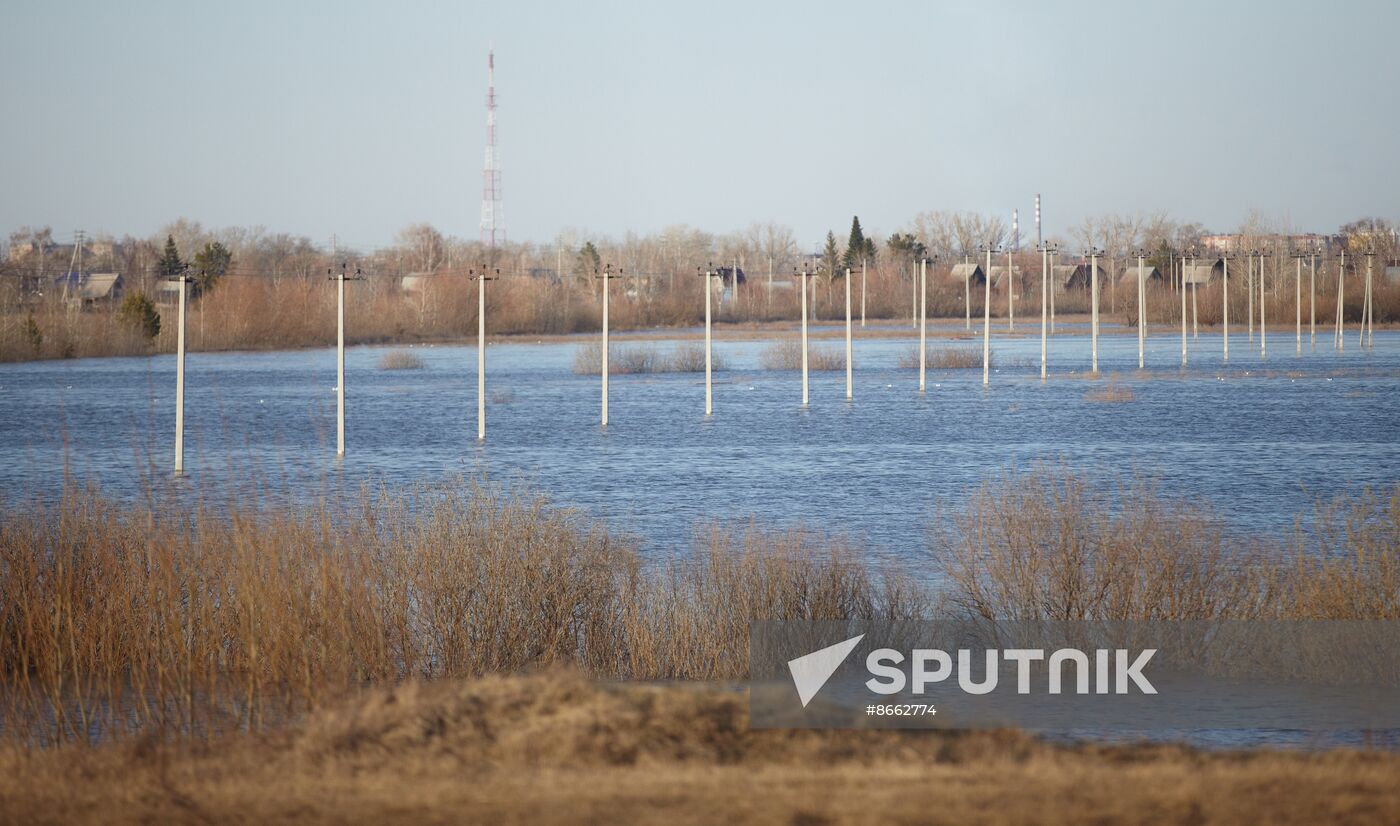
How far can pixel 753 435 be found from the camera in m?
37.0

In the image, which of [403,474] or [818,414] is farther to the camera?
[818,414]

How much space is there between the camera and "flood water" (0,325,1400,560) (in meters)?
24.3

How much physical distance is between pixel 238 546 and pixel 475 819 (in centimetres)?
650

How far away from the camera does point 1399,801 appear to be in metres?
6.05

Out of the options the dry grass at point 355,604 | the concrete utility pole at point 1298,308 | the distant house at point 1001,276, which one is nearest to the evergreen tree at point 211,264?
the concrete utility pole at point 1298,308

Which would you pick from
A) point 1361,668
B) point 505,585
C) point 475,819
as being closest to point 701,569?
point 505,585

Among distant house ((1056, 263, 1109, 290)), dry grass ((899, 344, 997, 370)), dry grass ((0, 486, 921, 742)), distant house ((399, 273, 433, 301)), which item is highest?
distant house ((1056, 263, 1109, 290))

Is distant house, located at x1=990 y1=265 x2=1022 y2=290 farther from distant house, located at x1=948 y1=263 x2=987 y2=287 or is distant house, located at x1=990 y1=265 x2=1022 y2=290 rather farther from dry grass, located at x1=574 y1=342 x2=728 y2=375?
dry grass, located at x1=574 y1=342 x2=728 y2=375

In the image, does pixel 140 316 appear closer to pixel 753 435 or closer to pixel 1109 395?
pixel 753 435

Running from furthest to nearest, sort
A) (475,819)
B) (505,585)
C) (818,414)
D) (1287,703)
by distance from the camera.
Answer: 1. (818,414)
2. (505,585)
3. (1287,703)
4. (475,819)

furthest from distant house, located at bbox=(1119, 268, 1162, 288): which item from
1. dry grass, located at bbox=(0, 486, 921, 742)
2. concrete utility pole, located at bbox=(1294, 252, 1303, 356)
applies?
dry grass, located at bbox=(0, 486, 921, 742)

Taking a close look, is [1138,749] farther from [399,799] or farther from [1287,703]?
[1287,703]

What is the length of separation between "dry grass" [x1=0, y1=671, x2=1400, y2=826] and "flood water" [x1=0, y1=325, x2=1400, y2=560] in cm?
601

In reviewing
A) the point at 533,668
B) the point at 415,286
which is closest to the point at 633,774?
the point at 533,668
